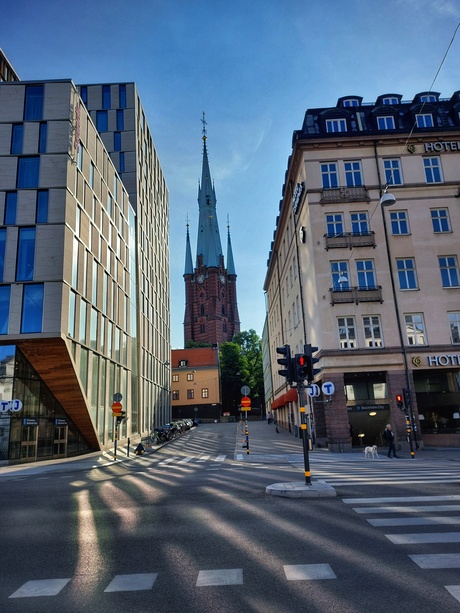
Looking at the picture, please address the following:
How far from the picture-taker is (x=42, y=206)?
1013 inches

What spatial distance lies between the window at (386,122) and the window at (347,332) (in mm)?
13935

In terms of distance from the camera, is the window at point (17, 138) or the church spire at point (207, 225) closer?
the window at point (17, 138)

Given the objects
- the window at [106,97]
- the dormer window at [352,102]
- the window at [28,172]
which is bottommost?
the window at [28,172]

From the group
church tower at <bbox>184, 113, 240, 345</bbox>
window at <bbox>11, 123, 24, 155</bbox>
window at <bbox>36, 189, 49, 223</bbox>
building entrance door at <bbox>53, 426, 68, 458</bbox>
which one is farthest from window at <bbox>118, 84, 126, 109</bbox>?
church tower at <bbox>184, 113, 240, 345</bbox>

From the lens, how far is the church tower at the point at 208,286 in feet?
379

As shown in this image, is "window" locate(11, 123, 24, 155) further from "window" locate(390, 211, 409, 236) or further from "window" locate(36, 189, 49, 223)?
"window" locate(390, 211, 409, 236)

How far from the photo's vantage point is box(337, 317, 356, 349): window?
27.0 m

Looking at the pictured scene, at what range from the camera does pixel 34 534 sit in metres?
7.96

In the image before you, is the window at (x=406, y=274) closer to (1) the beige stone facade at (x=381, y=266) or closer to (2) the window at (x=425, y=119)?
(1) the beige stone facade at (x=381, y=266)

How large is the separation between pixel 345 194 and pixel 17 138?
2082 cm

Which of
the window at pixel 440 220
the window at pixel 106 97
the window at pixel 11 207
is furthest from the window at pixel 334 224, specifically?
the window at pixel 106 97

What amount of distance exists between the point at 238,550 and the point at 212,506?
10.9 ft

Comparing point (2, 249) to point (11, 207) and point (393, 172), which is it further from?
point (393, 172)

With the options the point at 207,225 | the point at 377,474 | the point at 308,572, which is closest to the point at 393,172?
the point at 377,474
